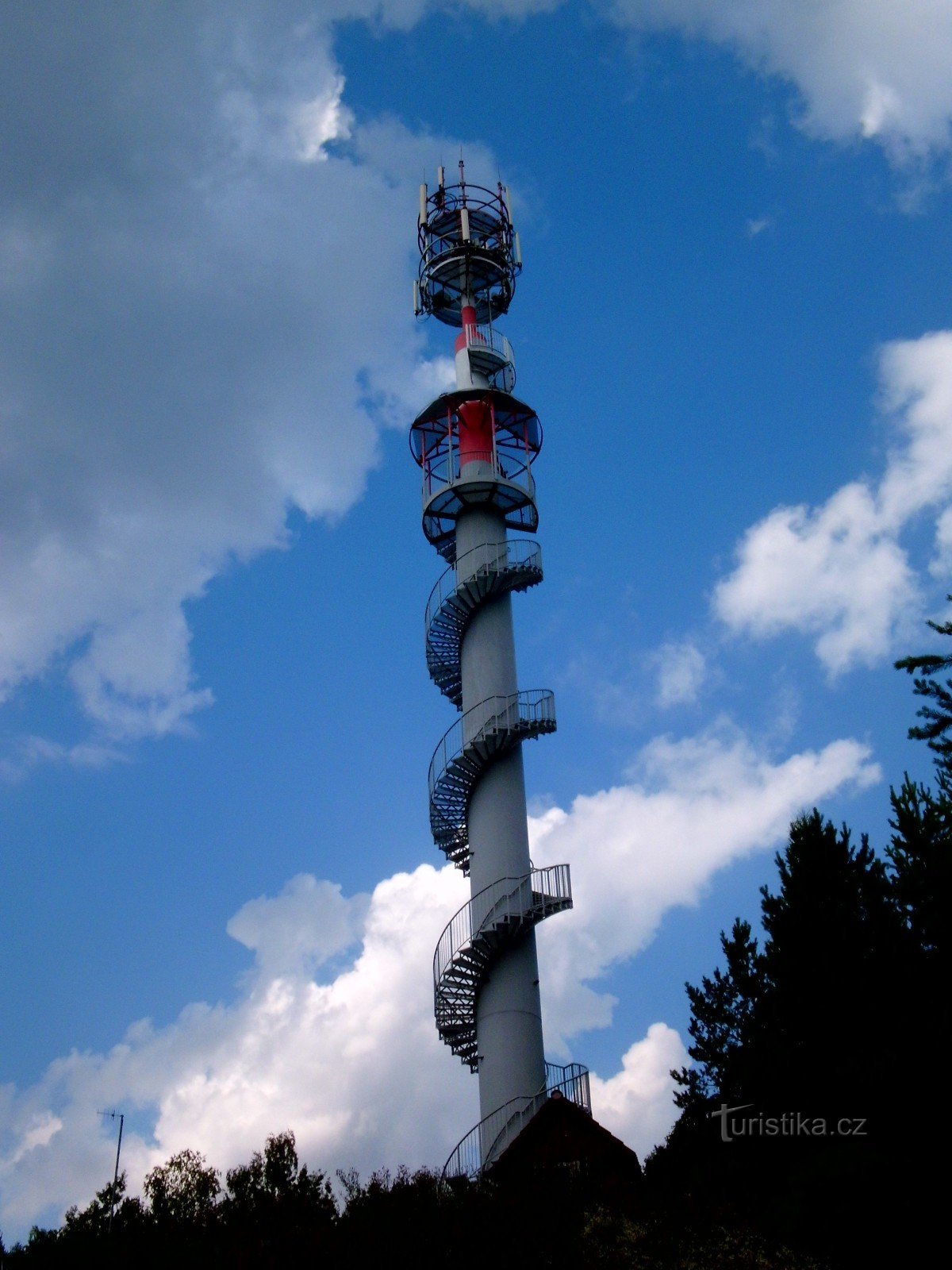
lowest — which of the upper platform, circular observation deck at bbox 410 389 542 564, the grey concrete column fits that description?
the grey concrete column

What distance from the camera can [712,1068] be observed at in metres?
31.9

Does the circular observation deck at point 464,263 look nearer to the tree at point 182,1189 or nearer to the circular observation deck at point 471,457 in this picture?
the circular observation deck at point 471,457

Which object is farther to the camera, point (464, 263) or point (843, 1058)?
point (464, 263)

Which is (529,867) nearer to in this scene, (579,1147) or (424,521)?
(579,1147)

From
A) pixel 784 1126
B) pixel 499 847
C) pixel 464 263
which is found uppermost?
pixel 464 263

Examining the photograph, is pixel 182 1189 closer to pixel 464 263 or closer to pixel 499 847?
pixel 499 847

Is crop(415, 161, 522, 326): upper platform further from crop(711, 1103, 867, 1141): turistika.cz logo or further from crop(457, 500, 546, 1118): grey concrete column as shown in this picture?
crop(711, 1103, 867, 1141): turistika.cz logo

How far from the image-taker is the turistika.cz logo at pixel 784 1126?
747 inches

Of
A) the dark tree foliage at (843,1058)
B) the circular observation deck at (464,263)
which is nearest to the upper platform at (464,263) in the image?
the circular observation deck at (464,263)

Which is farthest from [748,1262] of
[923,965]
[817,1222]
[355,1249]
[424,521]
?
[424,521]

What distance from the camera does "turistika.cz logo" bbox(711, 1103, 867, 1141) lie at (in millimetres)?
18984

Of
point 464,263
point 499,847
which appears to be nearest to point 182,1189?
point 499,847

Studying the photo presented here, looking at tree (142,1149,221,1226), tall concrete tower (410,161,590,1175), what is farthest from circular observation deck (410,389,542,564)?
tree (142,1149,221,1226)

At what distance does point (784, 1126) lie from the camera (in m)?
Answer: 20.1
